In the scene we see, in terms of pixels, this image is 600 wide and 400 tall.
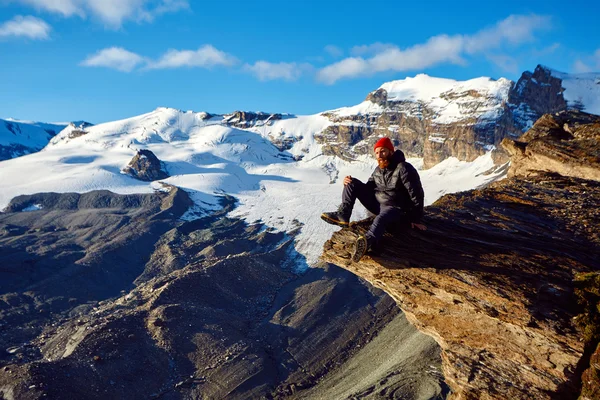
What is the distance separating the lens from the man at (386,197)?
8.50m

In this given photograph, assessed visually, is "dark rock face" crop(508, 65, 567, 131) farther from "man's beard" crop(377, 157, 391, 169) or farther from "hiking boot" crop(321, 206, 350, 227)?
"hiking boot" crop(321, 206, 350, 227)

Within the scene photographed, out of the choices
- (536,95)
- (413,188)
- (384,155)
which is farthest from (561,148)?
(536,95)

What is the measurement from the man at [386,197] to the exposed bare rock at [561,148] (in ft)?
22.7

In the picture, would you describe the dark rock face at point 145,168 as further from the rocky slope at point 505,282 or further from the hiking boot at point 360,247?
the hiking boot at point 360,247

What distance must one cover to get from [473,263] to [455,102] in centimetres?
19843

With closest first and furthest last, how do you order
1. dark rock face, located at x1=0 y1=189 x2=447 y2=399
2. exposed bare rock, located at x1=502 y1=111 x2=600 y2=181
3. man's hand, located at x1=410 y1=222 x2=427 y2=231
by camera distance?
man's hand, located at x1=410 y1=222 x2=427 y2=231 < exposed bare rock, located at x1=502 y1=111 x2=600 y2=181 < dark rock face, located at x1=0 y1=189 x2=447 y2=399

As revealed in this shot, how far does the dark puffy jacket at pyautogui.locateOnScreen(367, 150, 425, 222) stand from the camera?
28.7 feet

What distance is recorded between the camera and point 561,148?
14.4m

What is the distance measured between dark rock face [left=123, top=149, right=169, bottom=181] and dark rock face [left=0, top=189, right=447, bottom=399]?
65.3 m

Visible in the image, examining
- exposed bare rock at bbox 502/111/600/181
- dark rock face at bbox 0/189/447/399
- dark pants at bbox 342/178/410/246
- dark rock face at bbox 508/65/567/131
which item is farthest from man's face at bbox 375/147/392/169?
dark rock face at bbox 508/65/567/131

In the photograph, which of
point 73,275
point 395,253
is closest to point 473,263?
point 395,253

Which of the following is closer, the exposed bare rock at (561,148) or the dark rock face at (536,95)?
the exposed bare rock at (561,148)

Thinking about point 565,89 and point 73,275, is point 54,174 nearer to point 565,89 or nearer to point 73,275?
point 73,275

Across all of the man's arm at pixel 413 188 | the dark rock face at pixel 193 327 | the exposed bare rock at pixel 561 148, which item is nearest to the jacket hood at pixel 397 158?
the man's arm at pixel 413 188
